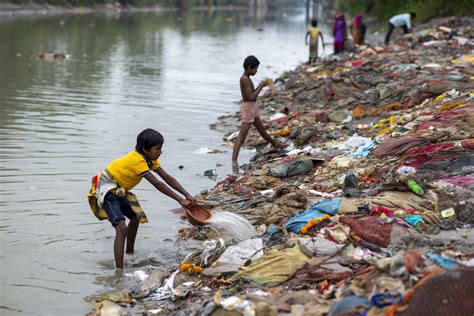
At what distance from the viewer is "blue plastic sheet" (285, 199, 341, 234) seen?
6.19 metres

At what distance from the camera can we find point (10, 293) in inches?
229

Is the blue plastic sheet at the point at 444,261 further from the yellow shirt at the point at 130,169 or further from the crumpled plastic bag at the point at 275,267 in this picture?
the yellow shirt at the point at 130,169

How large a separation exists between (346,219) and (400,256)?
1.43m

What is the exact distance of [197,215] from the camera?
6.33 metres

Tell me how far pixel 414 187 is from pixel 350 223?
42.5 inches

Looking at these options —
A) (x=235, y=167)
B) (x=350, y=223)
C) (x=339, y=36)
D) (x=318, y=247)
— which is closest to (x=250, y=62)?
(x=235, y=167)

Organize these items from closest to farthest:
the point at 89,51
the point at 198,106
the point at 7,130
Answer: the point at 7,130
the point at 198,106
the point at 89,51

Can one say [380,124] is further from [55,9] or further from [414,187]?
[55,9]

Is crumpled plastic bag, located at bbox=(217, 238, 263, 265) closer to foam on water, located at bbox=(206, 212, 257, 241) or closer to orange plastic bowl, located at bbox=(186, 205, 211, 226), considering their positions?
foam on water, located at bbox=(206, 212, 257, 241)

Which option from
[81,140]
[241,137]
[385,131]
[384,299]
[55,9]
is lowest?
[55,9]

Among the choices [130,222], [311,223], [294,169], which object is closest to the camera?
[311,223]

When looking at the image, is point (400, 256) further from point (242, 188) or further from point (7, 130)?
point (7, 130)

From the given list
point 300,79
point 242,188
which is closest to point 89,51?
point 300,79

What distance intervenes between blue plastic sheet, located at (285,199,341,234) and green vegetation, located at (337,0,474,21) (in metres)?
20.4
